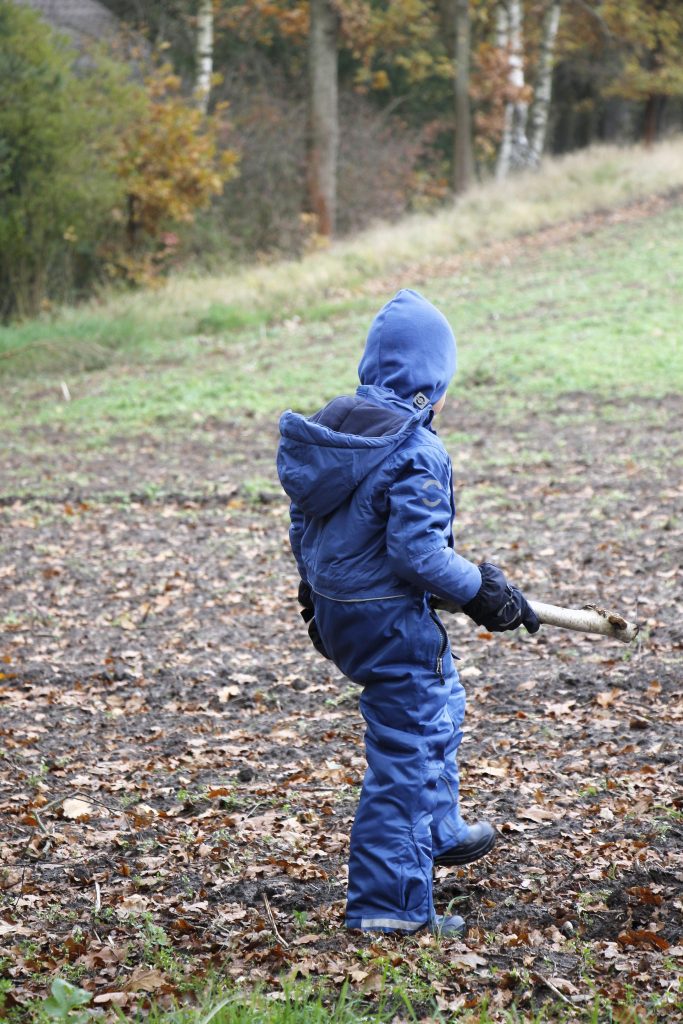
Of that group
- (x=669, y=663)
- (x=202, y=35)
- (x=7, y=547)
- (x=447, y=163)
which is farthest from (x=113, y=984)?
(x=447, y=163)

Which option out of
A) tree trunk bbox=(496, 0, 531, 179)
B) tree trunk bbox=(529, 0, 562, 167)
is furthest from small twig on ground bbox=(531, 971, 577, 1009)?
tree trunk bbox=(529, 0, 562, 167)

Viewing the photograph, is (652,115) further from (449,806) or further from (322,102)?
(449,806)

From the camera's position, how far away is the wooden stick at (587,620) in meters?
3.54

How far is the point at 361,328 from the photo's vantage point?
16953mm

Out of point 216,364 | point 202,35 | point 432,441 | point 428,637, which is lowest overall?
point 216,364

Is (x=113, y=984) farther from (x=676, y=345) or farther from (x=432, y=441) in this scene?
(x=676, y=345)

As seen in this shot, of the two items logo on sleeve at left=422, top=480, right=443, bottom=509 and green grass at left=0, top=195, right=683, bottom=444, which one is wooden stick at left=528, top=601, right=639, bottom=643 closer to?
logo on sleeve at left=422, top=480, right=443, bottom=509

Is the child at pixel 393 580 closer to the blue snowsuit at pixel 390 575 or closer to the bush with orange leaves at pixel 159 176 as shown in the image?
the blue snowsuit at pixel 390 575

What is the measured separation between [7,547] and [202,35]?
1805cm

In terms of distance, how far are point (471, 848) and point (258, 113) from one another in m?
25.5

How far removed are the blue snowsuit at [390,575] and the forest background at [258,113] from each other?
15367mm

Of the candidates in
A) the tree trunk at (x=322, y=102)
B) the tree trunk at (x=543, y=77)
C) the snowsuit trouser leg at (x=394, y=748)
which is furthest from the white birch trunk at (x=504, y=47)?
the snowsuit trouser leg at (x=394, y=748)

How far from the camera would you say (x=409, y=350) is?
3475 mm

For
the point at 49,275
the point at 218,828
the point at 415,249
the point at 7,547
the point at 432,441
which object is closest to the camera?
the point at 432,441
